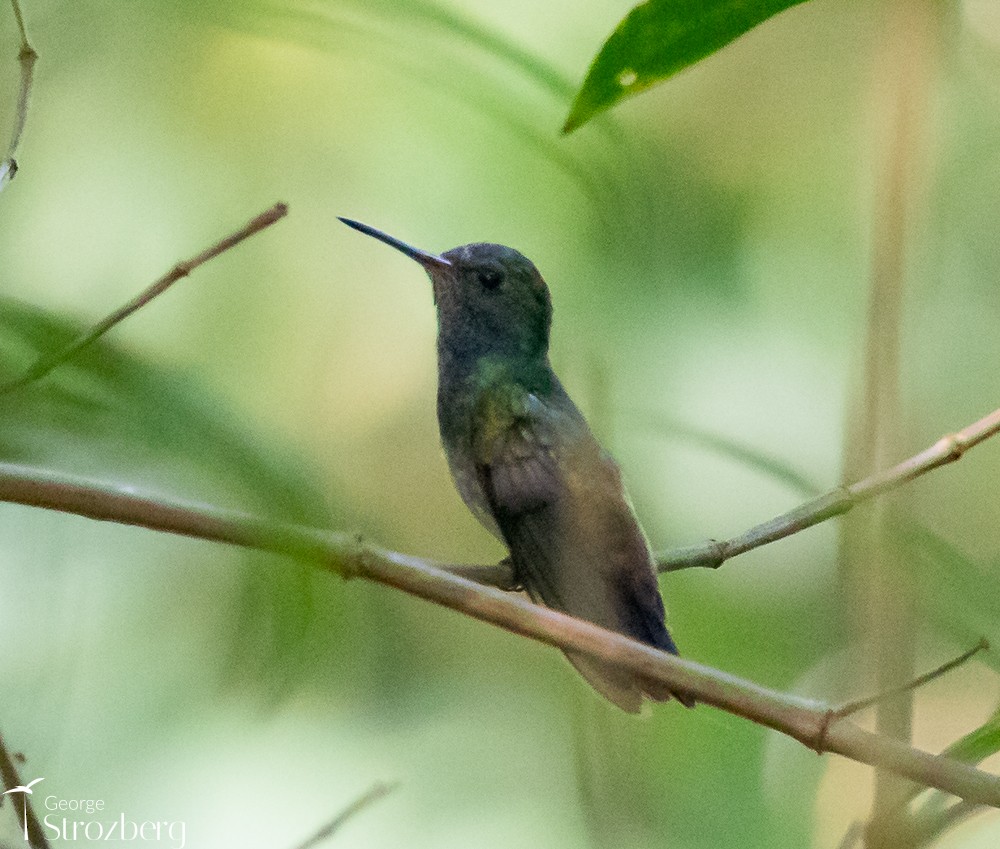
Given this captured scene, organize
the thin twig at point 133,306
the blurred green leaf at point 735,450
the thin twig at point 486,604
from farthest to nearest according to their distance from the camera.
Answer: the blurred green leaf at point 735,450 < the thin twig at point 133,306 < the thin twig at point 486,604

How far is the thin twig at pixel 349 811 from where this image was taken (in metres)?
0.75

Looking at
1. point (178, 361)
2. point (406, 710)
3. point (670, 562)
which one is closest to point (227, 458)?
point (178, 361)

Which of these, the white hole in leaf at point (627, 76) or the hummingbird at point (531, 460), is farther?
the hummingbird at point (531, 460)

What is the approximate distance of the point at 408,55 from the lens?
896 millimetres

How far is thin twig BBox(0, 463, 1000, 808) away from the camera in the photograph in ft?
1.96

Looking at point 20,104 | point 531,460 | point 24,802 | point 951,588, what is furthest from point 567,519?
point 20,104

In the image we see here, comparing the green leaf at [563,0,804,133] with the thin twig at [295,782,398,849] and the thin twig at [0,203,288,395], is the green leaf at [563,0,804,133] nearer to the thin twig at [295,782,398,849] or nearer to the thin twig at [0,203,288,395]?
the thin twig at [0,203,288,395]

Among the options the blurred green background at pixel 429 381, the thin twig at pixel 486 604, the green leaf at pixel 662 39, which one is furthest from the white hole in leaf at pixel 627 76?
the thin twig at pixel 486 604

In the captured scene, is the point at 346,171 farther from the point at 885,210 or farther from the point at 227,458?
the point at 885,210

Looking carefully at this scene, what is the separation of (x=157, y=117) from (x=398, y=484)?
371mm

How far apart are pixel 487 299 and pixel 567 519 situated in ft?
0.67

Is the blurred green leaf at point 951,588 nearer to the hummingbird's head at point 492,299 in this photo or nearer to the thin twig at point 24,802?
the hummingbird's head at point 492,299

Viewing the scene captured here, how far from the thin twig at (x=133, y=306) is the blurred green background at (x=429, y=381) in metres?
0.03

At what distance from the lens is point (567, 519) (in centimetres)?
82
